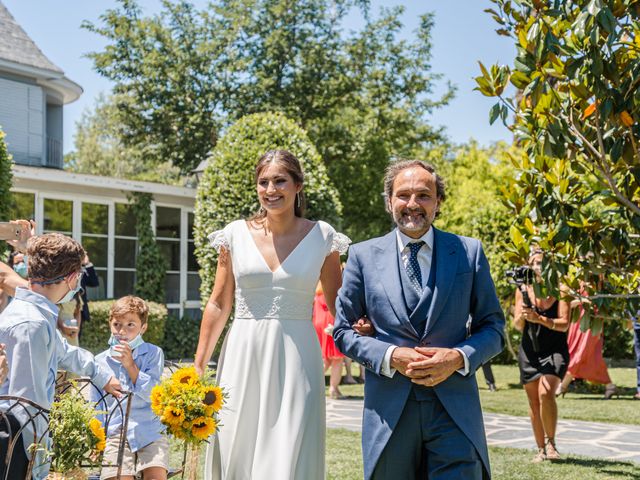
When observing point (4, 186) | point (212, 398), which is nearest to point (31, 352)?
point (212, 398)

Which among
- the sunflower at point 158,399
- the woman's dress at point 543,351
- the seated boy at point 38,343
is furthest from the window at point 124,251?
the seated boy at point 38,343

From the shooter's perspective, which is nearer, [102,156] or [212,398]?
[212,398]

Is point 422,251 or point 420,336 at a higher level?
point 422,251

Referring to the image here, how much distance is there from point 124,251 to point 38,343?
52.6ft

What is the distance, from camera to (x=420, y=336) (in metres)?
3.51

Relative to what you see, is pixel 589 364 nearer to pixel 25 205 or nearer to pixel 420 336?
pixel 420 336

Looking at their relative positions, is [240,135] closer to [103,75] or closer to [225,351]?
[225,351]

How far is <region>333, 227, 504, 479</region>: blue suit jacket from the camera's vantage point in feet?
11.3

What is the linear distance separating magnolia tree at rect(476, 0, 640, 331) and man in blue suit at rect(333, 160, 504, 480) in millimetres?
1355

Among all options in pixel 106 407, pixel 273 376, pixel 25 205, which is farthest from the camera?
pixel 25 205

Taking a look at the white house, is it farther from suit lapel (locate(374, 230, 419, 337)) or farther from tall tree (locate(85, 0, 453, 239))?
suit lapel (locate(374, 230, 419, 337))

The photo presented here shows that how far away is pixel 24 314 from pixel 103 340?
1410cm

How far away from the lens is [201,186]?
15578 millimetres

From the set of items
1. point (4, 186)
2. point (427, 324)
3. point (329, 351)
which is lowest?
point (329, 351)
